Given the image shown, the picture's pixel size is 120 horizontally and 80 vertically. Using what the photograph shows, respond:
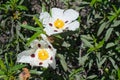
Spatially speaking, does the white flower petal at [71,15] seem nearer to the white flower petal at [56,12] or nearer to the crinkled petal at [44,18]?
the white flower petal at [56,12]

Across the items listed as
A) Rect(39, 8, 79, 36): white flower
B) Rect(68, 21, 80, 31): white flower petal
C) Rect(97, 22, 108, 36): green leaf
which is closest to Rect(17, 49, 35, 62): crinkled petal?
Rect(39, 8, 79, 36): white flower

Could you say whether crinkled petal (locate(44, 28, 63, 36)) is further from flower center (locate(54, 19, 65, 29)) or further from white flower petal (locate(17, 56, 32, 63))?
white flower petal (locate(17, 56, 32, 63))

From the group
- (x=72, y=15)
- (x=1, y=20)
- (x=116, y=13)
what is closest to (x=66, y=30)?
(x=72, y=15)

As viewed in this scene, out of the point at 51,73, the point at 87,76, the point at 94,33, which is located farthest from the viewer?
the point at 87,76

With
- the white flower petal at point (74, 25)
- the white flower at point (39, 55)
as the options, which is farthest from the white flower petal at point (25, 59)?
the white flower petal at point (74, 25)

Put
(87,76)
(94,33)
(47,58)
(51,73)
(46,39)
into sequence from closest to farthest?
1. (46,39)
2. (47,58)
3. (51,73)
4. (94,33)
5. (87,76)

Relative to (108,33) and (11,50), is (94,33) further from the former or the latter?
(11,50)
